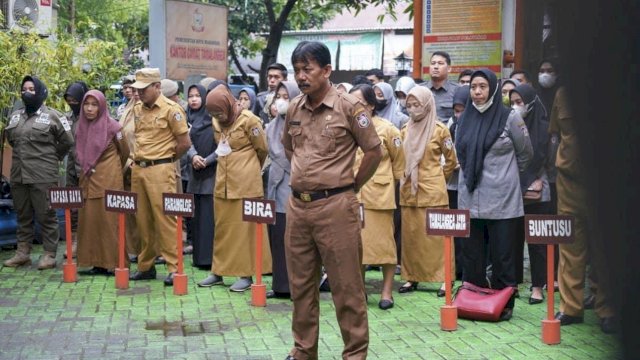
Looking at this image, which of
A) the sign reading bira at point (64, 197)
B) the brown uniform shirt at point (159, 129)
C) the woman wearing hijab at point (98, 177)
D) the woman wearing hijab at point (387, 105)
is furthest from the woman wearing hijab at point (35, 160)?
the woman wearing hijab at point (387, 105)

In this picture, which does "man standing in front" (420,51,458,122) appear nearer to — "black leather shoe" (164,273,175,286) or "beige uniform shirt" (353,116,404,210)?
"beige uniform shirt" (353,116,404,210)

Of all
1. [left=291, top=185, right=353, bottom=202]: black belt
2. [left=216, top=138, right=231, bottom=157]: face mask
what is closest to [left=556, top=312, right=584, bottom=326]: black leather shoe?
[left=291, top=185, right=353, bottom=202]: black belt

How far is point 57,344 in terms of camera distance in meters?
6.17

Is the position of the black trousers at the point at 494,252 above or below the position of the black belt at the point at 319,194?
below

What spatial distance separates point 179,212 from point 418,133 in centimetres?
207

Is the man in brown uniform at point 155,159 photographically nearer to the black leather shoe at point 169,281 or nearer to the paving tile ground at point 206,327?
the black leather shoe at point 169,281

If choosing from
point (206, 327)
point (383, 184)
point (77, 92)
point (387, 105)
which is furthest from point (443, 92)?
point (206, 327)

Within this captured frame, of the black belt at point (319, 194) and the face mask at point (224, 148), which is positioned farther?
the face mask at point (224, 148)

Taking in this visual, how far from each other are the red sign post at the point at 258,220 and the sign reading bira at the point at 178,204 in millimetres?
545

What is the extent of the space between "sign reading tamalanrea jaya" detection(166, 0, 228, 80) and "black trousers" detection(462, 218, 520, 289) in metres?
7.46

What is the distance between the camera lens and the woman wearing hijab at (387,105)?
8664 mm

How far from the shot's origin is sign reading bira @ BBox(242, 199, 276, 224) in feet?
23.9

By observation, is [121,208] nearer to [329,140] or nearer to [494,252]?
[494,252]

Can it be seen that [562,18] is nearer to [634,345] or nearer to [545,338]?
[634,345]
